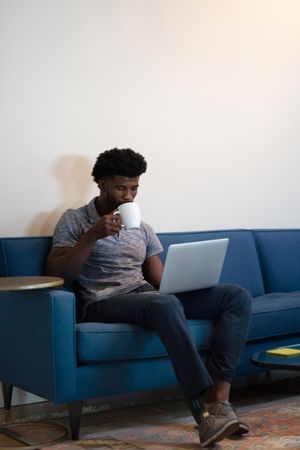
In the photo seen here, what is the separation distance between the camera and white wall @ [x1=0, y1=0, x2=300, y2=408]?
344 centimetres

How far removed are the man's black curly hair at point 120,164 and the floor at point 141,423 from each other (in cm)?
105

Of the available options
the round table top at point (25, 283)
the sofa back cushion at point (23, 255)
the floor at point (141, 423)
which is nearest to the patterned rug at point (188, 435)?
the floor at point (141, 423)

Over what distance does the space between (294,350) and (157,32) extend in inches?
79.4

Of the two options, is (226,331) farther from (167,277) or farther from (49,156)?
(49,156)

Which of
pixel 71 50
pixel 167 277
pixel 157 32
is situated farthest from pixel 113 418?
pixel 157 32

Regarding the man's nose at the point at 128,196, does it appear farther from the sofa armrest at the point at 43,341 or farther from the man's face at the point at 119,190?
the sofa armrest at the point at 43,341

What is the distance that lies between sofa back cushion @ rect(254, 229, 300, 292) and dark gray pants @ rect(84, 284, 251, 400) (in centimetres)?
96

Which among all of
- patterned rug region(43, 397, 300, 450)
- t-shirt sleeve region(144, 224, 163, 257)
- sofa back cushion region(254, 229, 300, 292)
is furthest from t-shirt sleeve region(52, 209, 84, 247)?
sofa back cushion region(254, 229, 300, 292)

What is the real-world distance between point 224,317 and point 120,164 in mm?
790

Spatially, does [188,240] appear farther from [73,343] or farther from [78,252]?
[73,343]

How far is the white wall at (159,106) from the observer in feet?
11.3

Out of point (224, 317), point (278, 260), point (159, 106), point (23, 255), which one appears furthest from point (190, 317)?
point (159, 106)

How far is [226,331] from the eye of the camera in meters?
2.99

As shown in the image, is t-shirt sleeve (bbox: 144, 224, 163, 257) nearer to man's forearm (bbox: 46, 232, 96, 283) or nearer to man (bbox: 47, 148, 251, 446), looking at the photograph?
man (bbox: 47, 148, 251, 446)
